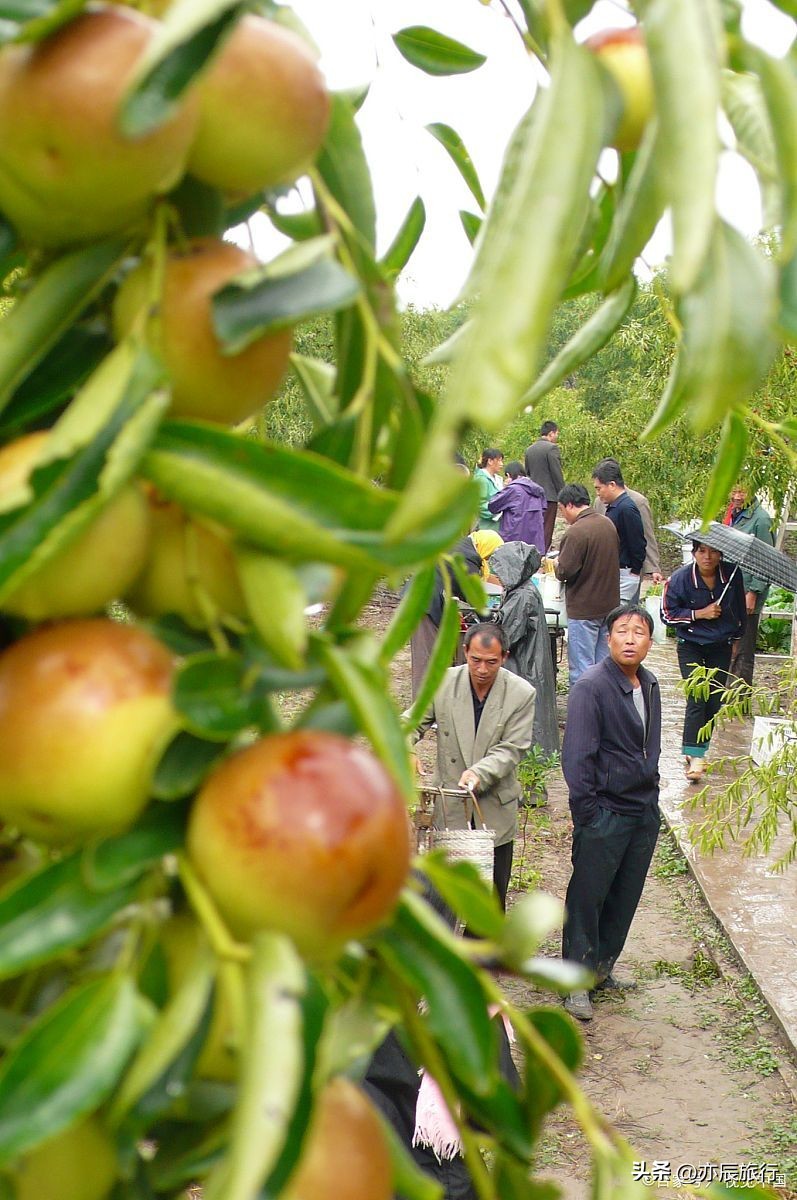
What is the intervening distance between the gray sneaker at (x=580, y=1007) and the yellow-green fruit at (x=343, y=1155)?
16.4ft

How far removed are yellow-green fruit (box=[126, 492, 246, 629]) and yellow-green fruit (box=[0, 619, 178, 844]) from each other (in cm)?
4

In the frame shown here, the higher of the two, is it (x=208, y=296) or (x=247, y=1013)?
(x=208, y=296)

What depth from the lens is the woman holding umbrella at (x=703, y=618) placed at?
7.52 metres

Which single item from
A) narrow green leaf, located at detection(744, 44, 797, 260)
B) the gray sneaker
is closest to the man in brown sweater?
the gray sneaker

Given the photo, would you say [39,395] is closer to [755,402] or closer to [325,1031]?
[325,1031]

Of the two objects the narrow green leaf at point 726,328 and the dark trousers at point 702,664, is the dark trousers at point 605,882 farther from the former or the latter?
the narrow green leaf at point 726,328

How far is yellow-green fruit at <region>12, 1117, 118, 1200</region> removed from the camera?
1.74 ft

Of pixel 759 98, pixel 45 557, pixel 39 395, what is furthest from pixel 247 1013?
pixel 759 98

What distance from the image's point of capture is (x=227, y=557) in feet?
1.88

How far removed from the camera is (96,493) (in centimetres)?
52

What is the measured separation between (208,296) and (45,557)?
0.14m

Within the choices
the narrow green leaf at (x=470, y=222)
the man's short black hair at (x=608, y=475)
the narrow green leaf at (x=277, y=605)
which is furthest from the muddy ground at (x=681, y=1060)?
the narrow green leaf at (x=277, y=605)

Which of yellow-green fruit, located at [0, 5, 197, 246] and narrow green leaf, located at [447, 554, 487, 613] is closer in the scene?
yellow-green fruit, located at [0, 5, 197, 246]

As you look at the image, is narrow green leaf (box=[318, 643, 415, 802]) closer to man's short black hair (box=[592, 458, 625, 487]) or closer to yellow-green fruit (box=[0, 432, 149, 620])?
yellow-green fruit (box=[0, 432, 149, 620])
